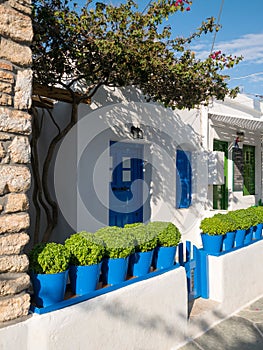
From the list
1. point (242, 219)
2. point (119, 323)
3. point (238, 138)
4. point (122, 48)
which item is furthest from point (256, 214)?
point (238, 138)

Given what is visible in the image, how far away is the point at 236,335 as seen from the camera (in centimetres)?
398

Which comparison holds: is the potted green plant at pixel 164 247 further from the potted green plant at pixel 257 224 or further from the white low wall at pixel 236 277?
the potted green plant at pixel 257 224

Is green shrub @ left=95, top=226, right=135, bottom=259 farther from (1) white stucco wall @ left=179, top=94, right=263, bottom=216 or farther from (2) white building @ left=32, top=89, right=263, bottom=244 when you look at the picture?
(1) white stucco wall @ left=179, top=94, right=263, bottom=216

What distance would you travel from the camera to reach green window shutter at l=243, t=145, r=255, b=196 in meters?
9.62

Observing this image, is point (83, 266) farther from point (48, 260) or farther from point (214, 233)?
point (214, 233)

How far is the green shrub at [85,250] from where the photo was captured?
3016 millimetres

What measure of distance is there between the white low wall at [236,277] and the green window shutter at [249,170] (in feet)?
14.8

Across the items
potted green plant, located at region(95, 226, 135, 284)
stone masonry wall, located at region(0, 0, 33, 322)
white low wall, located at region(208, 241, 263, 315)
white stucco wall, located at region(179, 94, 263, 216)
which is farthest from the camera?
white stucco wall, located at region(179, 94, 263, 216)

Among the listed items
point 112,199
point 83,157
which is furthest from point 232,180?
point 83,157

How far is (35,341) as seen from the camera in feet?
8.14

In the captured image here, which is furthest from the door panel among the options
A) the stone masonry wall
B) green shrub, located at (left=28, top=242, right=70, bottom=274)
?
the stone masonry wall

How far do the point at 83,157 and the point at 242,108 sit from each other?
18.9 ft

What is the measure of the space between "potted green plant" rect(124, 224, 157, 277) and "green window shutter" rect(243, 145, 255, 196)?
21.9ft

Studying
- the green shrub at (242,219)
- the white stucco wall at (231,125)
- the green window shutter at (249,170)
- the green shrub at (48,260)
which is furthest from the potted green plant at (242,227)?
the green window shutter at (249,170)
